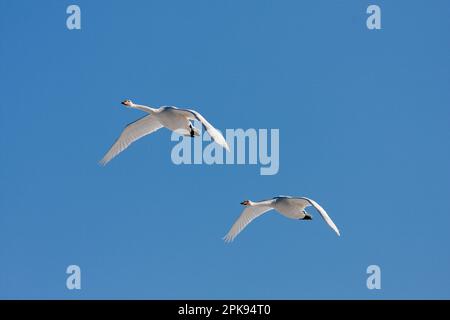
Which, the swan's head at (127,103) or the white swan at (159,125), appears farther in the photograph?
the swan's head at (127,103)

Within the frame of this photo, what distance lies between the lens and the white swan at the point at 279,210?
23.8m

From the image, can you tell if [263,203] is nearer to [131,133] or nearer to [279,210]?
[279,210]

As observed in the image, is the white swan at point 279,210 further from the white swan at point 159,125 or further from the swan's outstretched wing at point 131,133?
the swan's outstretched wing at point 131,133

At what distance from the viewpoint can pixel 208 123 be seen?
23.3 m

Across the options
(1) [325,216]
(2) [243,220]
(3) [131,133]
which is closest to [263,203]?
(2) [243,220]

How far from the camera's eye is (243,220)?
29078mm

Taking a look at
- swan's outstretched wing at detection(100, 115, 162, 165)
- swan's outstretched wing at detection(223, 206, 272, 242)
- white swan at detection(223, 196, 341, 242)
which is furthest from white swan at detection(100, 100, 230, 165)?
swan's outstretched wing at detection(223, 206, 272, 242)

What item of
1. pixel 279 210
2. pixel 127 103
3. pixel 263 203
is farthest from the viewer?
pixel 127 103

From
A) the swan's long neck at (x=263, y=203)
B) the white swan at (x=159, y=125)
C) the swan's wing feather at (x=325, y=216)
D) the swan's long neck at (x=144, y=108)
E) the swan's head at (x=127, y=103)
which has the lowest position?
the swan's wing feather at (x=325, y=216)

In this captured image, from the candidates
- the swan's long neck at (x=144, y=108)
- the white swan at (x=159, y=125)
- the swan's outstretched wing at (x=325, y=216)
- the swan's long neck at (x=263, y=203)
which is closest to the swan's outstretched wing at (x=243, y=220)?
the swan's long neck at (x=263, y=203)

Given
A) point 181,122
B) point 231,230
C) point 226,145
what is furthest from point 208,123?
point 231,230

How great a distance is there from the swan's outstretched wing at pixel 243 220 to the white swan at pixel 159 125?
3741mm

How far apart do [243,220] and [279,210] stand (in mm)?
2571
